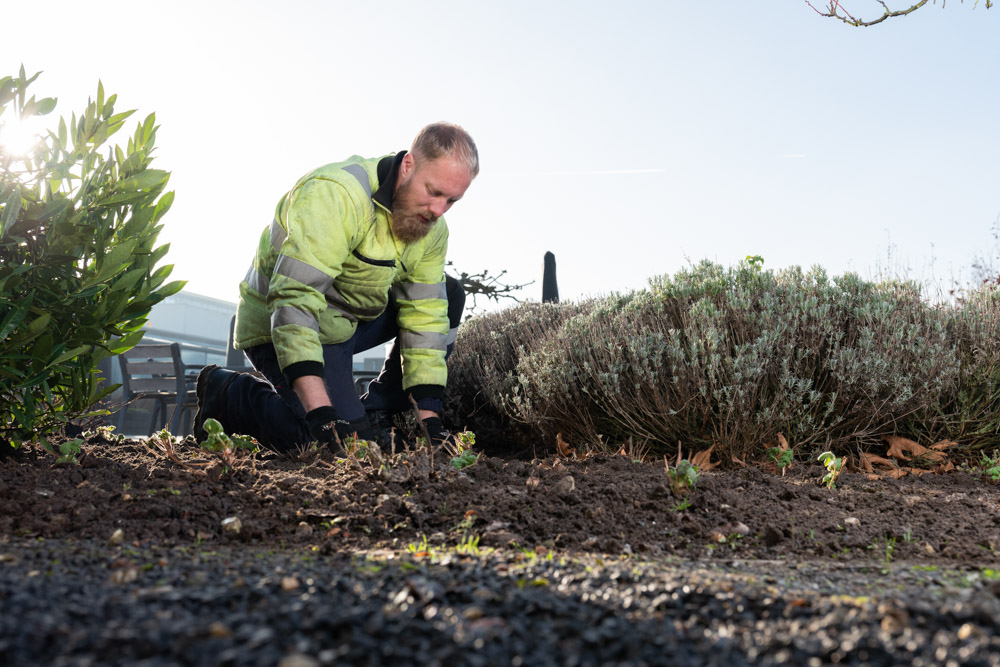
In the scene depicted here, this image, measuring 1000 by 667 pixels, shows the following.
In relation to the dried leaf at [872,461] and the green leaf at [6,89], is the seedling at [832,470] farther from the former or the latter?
the green leaf at [6,89]

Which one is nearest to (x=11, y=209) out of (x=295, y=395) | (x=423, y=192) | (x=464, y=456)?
(x=295, y=395)

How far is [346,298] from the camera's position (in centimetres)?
445

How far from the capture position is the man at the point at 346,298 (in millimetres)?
3721

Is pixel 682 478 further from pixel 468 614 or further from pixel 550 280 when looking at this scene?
pixel 550 280

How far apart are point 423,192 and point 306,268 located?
2.50 feet

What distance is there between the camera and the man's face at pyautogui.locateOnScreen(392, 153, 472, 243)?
3.80 metres

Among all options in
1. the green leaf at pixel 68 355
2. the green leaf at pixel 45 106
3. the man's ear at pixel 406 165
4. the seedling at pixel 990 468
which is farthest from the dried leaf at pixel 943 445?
the green leaf at pixel 45 106

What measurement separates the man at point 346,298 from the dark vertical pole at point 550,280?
15.9 feet

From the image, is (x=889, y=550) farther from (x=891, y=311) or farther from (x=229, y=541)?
(x=891, y=311)

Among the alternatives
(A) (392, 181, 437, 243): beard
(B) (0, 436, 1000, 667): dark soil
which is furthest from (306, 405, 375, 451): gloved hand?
(A) (392, 181, 437, 243): beard

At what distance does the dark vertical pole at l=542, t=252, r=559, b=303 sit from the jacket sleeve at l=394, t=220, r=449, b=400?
5.18m

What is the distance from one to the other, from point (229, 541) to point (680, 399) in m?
2.58

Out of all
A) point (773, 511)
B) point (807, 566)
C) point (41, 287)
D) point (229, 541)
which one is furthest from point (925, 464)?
point (41, 287)

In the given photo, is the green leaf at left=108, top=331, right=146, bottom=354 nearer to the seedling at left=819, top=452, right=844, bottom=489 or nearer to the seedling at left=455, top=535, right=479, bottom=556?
the seedling at left=455, top=535, right=479, bottom=556
